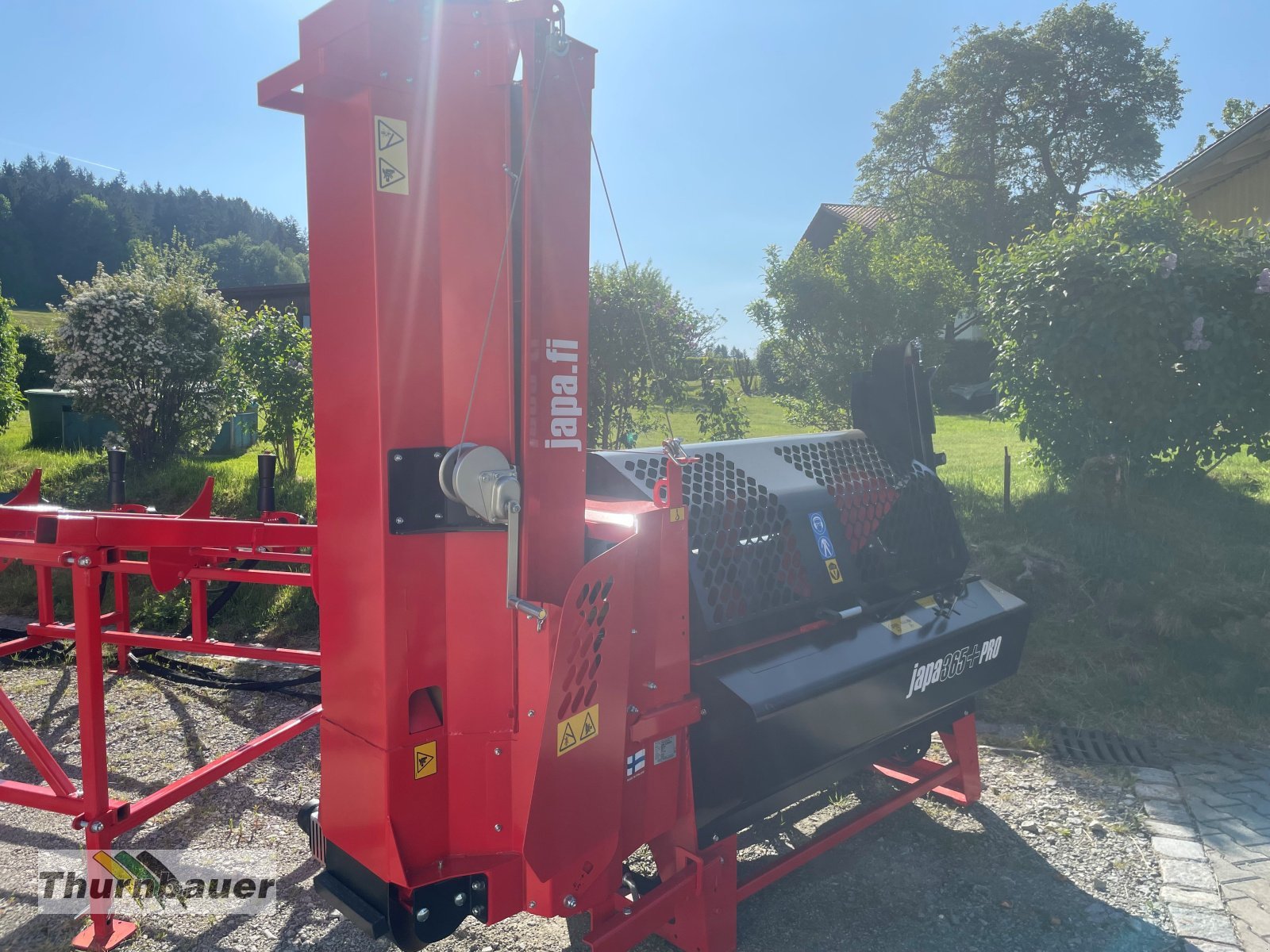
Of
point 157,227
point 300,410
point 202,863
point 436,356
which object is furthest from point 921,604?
point 157,227

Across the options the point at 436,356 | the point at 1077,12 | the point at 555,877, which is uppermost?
the point at 1077,12

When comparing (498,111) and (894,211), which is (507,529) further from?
(894,211)

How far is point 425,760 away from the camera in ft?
7.13

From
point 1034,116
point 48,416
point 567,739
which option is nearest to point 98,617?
point 567,739

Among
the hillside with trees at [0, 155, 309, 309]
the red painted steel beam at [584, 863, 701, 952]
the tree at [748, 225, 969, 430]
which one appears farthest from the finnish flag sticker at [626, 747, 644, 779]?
the hillside with trees at [0, 155, 309, 309]

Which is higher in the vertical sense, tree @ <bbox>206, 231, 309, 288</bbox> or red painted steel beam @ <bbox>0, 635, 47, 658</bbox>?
tree @ <bbox>206, 231, 309, 288</bbox>

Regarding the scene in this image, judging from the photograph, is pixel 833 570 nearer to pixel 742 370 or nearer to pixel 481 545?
pixel 481 545

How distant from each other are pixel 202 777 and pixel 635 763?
2.19m

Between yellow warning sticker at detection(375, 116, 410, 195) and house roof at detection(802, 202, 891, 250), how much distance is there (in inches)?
1169

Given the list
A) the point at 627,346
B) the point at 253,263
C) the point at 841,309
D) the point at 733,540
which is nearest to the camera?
the point at 733,540

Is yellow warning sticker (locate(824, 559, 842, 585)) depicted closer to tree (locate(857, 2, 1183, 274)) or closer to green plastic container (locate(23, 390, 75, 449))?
green plastic container (locate(23, 390, 75, 449))

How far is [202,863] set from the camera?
3.56 metres

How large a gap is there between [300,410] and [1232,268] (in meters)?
8.29

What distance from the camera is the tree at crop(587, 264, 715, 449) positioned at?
785cm
